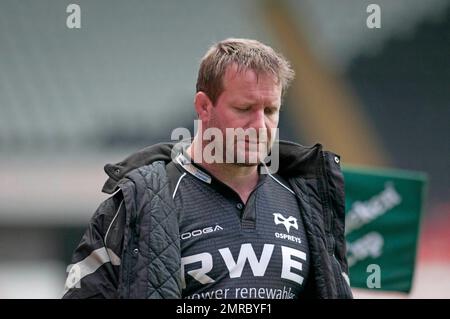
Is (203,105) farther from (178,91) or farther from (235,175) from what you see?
(178,91)

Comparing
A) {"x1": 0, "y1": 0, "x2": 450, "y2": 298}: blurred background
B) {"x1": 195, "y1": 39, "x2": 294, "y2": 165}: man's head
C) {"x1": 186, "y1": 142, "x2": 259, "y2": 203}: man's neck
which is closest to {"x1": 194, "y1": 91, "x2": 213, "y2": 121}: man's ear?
{"x1": 195, "y1": 39, "x2": 294, "y2": 165}: man's head

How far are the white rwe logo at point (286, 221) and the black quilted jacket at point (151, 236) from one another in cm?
3

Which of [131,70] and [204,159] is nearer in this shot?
[204,159]

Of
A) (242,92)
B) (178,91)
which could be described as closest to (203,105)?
(242,92)

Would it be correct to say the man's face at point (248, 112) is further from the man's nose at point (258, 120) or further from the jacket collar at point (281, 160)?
the jacket collar at point (281, 160)

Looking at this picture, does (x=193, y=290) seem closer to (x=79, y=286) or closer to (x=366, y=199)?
(x=79, y=286)

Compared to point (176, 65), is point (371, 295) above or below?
below

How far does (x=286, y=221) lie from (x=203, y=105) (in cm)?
35

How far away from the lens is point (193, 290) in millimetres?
1967

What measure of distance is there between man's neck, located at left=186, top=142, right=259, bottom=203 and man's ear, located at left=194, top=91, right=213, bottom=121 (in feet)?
0.34

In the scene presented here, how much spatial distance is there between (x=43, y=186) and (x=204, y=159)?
1.31m
